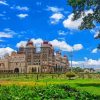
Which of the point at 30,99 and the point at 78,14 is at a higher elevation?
the point at 78,14

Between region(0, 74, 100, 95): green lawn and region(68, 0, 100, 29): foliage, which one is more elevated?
region(68, 0, 100, 29): foliage

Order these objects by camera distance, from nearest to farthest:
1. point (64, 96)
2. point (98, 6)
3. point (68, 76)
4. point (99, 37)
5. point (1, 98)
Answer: point (1, 98), point (64, 96), point (98, 6), point (99, 37), point (68, 76)

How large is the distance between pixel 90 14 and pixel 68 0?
351 cm

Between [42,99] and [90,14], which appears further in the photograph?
[90,14]

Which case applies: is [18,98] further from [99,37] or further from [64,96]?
[99,37]

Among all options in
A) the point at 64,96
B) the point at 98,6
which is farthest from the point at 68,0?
the point at 64,96

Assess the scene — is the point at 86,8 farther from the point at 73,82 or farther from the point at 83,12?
the point at 73,82

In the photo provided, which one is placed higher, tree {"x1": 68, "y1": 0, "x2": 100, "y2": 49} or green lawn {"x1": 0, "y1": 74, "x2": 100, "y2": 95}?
tree {"x1": 68, "y1": 0, "x2": 100, "y2": 49}

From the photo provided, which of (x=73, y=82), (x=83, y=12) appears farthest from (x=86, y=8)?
(x=73, y=82)

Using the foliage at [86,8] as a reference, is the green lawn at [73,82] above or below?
below

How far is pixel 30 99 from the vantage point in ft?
54.3

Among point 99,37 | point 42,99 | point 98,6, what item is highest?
point 98,6

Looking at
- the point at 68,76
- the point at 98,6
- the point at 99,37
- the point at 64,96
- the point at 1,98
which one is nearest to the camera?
the point at 1,98

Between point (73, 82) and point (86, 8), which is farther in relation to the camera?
point (73, 82)
